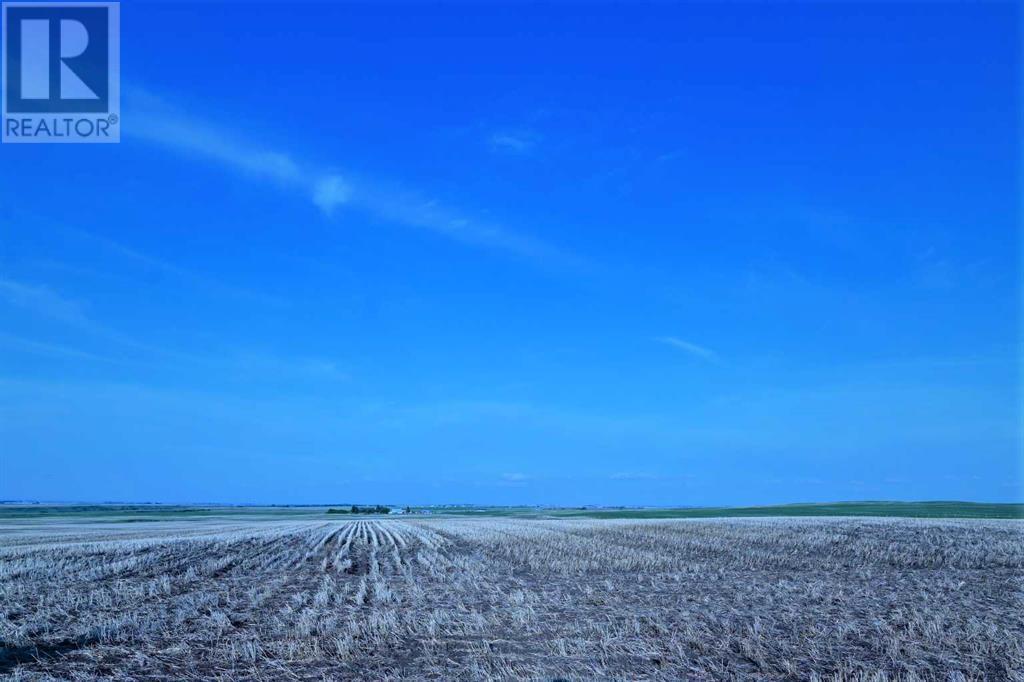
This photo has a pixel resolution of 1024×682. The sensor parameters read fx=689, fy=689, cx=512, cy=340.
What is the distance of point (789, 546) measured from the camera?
29.0 meters

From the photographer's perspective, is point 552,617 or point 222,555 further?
point 222,555

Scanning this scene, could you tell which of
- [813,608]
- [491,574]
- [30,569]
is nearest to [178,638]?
[491,574]

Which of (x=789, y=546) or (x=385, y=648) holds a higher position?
(x=385, y=648)

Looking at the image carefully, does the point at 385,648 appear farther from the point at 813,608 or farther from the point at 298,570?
the point at 298,570

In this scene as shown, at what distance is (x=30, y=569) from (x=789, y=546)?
1097 inches

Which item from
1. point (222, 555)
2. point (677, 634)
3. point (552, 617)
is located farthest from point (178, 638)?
point (222, 555)

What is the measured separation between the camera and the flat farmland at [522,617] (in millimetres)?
10008

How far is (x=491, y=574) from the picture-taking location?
20.8 metres

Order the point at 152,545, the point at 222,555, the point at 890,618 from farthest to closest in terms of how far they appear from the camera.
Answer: the point at 152,545 < the point at 222,555 < the point at 890,618

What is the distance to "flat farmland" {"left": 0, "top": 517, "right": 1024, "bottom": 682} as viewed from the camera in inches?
394

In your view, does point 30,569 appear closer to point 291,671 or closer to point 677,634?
point 291,671

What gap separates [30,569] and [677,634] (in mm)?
20521

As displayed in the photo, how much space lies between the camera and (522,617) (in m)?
13.4

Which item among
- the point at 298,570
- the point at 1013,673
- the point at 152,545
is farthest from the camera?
the point at 152,545
